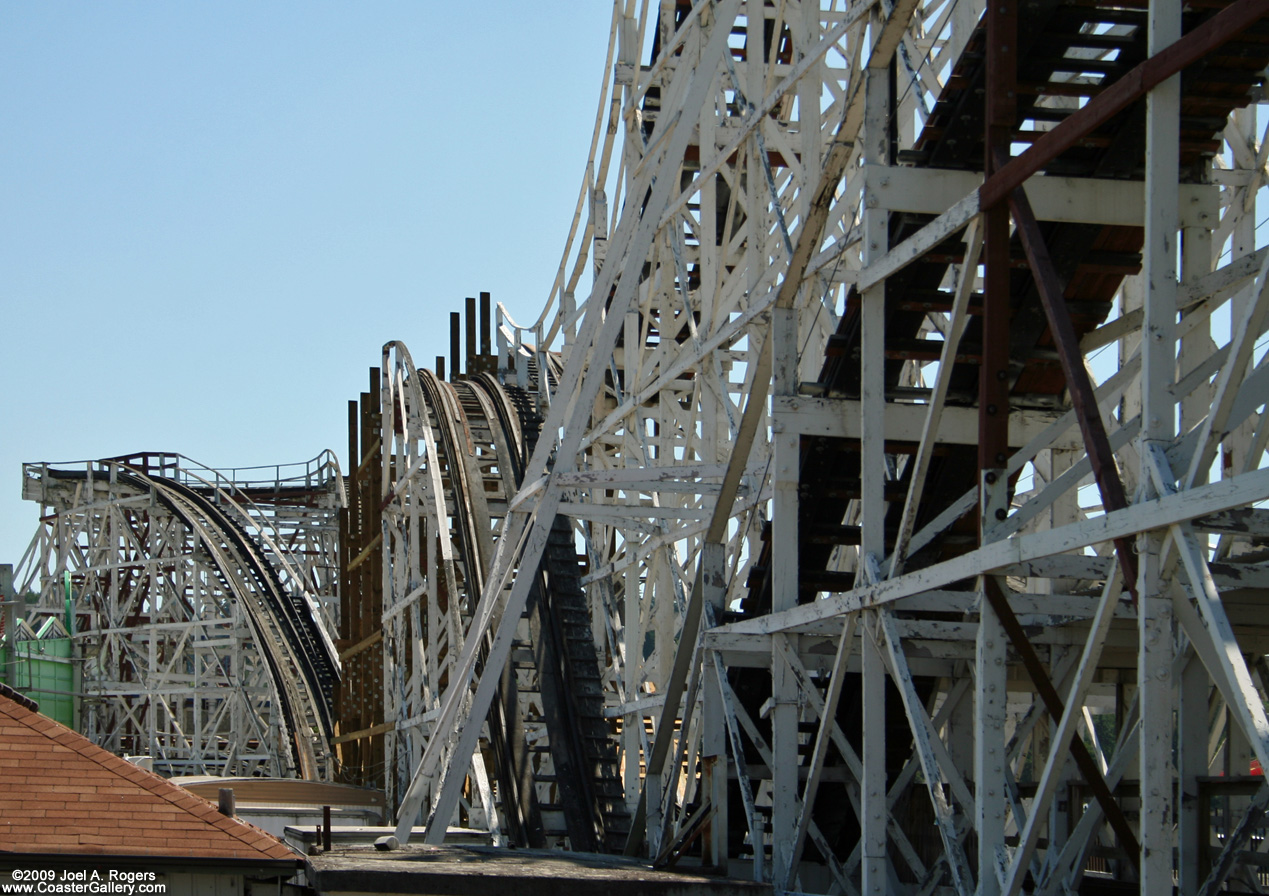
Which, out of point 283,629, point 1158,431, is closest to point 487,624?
point 1158,431

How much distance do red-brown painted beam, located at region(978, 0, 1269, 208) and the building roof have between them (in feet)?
19.5

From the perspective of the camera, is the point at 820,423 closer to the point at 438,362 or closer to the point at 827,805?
the point at 827,805

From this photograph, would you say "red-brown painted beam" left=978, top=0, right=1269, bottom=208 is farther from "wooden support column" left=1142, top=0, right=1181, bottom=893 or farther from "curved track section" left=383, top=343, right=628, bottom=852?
"curved track section" left=383, top=343, right=628, bottom=852

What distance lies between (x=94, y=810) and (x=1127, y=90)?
7434mm

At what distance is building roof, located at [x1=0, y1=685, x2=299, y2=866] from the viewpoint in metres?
9.42

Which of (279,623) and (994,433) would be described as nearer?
(994,433)

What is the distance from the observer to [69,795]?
983 centimetres

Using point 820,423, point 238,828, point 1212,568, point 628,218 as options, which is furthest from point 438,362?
point 1212,568

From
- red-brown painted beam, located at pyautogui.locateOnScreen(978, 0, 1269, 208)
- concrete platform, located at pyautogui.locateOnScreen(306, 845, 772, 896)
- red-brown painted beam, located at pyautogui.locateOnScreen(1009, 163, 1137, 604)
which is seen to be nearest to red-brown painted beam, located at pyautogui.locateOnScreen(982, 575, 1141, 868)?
red-brown painted beam, located at pyautogui.locateOnScreen(1009, 163, 1137, 604)

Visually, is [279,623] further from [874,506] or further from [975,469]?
[874,506]

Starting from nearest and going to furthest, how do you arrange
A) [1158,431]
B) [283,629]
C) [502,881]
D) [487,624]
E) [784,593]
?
1. [1158,431]
2. [502,881]
3. [784,593]
4. [487,624]
5. [283,629]

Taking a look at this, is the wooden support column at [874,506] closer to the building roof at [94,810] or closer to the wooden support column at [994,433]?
the wooden support column at [994,433]

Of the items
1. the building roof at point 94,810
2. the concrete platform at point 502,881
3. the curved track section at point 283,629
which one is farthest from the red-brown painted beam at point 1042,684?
the curved track section at point 283,629

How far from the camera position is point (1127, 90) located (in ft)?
18.2
